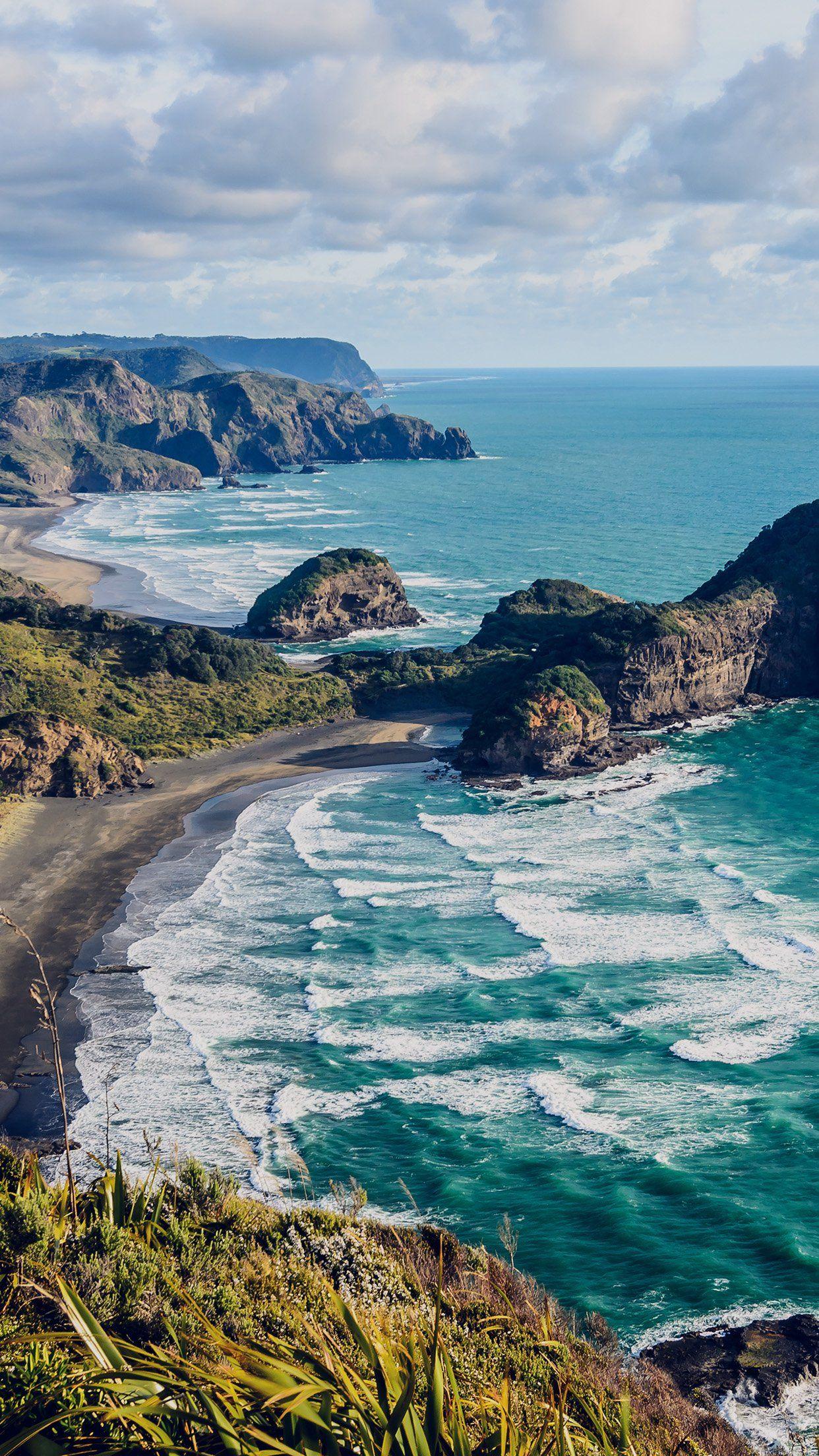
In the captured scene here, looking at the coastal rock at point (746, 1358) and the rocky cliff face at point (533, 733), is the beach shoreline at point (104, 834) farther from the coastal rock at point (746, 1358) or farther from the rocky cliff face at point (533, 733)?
the coastal rock at point (746, 1358)

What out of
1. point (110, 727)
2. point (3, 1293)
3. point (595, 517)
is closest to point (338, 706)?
point (110, 727)

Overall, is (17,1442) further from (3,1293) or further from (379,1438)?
(3,1293)

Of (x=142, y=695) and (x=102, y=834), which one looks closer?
(x=102, y=834)

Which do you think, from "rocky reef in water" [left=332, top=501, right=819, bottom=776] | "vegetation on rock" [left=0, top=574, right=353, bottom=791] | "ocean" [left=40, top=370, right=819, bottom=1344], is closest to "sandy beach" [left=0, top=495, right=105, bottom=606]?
"vegetation on rock" [left=0, top=574, right=353, bottom=791]

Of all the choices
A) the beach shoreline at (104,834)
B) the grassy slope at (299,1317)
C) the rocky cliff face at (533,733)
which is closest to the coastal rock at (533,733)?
the rocky cliff face at (533,733)

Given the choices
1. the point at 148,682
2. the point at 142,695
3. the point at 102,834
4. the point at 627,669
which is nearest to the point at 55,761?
the point at 102,834

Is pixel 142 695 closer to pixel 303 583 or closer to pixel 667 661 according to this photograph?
pixel 303 583

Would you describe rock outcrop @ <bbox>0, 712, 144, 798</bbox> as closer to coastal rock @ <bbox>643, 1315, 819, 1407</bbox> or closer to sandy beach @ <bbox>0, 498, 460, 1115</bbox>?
sandy beach @ <bbox>0, 498, 460, 1115</bbox>
